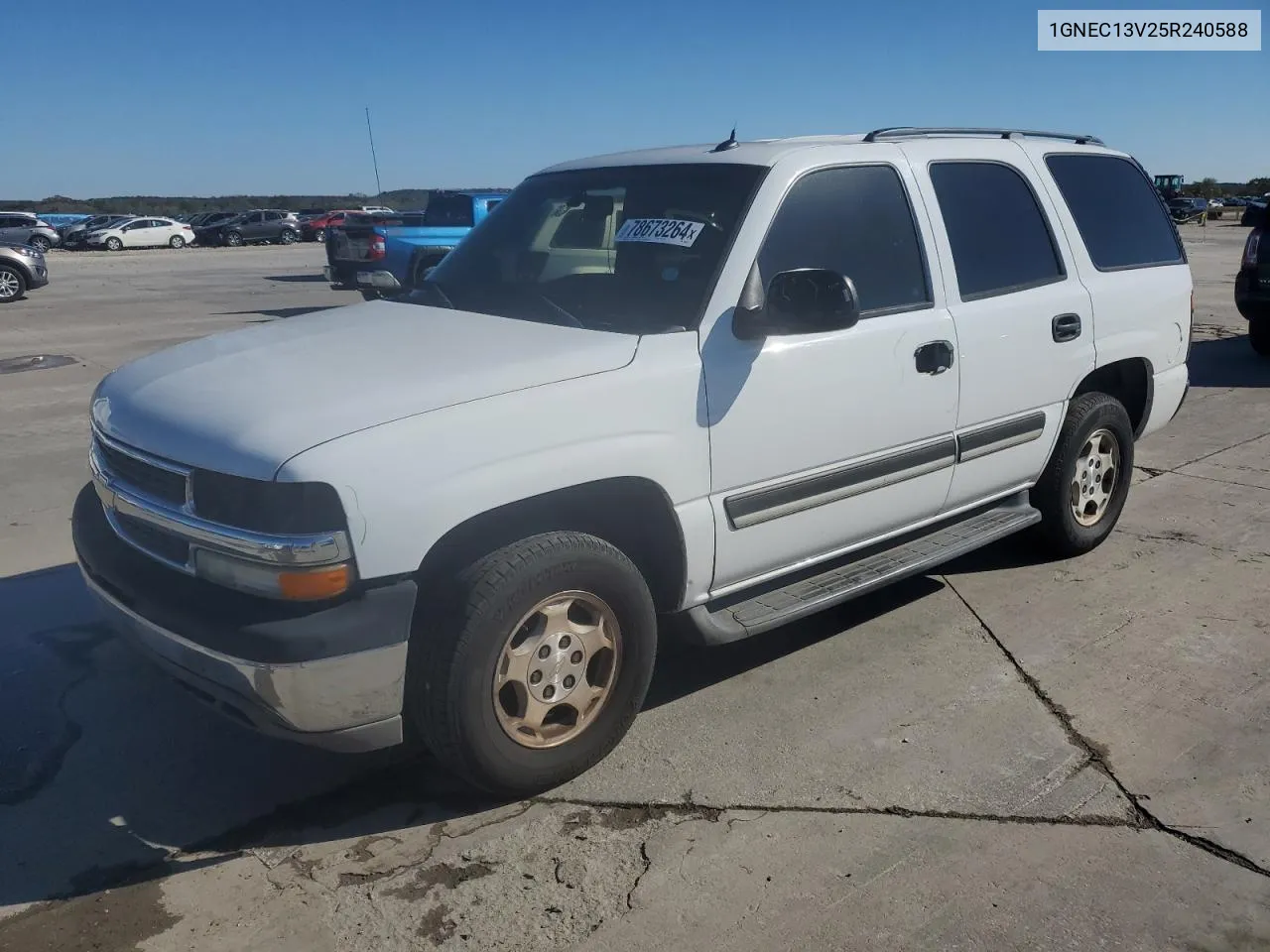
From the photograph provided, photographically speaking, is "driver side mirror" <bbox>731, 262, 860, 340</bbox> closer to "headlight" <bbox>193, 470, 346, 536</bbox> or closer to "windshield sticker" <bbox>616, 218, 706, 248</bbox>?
"windshield sticker" <bbox>616, 218, 706, 248</bbox>

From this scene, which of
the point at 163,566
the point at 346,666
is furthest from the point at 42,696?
the point at 346,666

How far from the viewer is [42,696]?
3.96 m

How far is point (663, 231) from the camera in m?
3.74

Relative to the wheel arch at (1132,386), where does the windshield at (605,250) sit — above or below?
above

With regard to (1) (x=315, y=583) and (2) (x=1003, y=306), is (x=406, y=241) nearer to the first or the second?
(2) (x=1003, y=306)

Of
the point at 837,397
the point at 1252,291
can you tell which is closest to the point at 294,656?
the point at 837,397

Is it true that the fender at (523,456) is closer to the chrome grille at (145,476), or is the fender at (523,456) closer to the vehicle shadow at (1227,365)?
the chrome grille at (145,476)

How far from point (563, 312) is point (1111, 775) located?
232 cm

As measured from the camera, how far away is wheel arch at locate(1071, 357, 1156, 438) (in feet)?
17.0

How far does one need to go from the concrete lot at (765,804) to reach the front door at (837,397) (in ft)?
2.05

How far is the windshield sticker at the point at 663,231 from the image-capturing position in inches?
145

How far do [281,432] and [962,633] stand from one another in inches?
116

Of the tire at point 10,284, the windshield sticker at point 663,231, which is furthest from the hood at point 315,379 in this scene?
the tire at point 10,284

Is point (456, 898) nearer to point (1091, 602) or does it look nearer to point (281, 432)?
point (281, 432)
